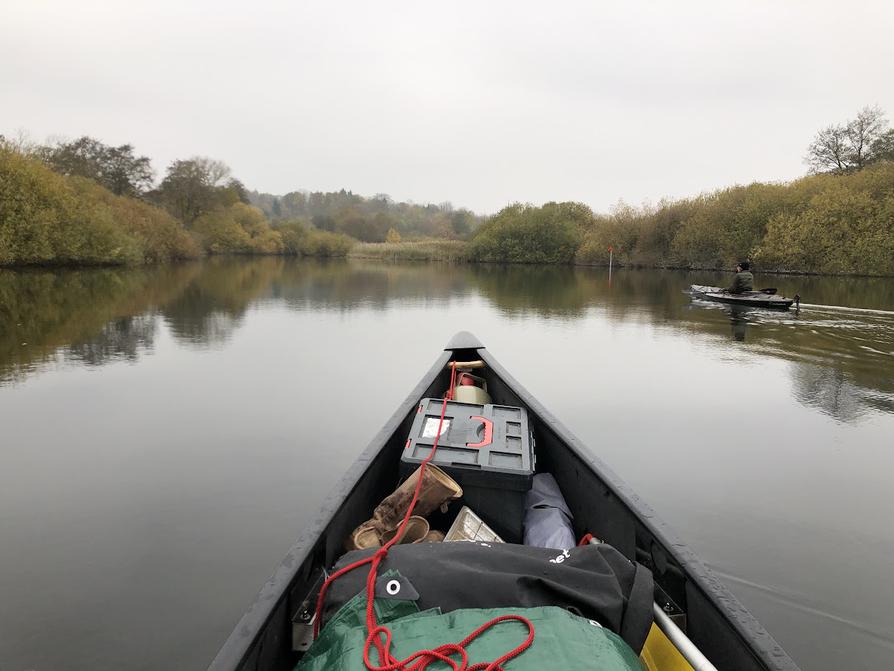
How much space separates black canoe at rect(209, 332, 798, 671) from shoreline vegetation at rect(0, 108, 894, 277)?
30.4 metres

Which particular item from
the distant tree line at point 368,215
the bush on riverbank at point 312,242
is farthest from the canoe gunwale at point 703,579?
the distant tree line at point 368,215

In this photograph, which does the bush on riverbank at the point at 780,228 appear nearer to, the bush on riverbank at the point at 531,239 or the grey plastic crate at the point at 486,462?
the bush on riverbank at the point at 531,239

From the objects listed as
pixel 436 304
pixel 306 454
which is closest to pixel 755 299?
pixel 436 304

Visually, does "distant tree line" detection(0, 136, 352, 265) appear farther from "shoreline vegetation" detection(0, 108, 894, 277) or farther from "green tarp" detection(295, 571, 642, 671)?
"green tarp" detection(295, 571, 642, 671)

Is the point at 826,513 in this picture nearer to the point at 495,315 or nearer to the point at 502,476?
the point at 502,476

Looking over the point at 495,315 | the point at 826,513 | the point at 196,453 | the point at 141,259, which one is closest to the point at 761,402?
the point at 826,513

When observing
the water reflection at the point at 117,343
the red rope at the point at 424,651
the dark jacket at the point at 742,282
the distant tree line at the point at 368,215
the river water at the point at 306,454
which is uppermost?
the distant tree line at the point at 368,215

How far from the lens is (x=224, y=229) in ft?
173

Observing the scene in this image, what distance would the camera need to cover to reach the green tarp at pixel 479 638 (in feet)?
4.12

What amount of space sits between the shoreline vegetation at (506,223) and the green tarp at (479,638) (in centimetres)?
3128

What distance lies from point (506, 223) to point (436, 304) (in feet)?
131

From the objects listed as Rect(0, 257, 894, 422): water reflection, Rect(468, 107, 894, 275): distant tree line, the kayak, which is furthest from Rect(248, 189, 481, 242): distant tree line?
the kayak

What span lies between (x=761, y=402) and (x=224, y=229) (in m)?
54.2

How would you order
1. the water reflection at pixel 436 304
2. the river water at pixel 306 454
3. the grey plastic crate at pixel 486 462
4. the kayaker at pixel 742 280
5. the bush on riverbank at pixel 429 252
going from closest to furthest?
1. the grey plastic crate at pixel 486 462
2. the river water at pixel 306 454
3. the water reflection at pixel 436 304
4. the kayaker at pixel 742 280
5. the bush on riverbank at pixel 429 252
